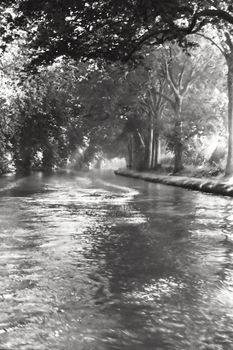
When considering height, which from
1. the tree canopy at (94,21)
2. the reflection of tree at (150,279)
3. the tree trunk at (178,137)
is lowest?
the reflection of tree at (150,279)

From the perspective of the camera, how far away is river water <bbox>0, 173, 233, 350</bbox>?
3.86m

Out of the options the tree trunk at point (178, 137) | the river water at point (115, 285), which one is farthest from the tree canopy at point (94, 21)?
the tree trunk at point (178, 137)

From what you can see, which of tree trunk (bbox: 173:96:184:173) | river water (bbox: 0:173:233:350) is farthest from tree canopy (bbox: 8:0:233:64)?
tree trunk (bbox: 173:96:184:173)

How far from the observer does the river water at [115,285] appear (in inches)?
152

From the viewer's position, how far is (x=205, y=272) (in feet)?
20.2

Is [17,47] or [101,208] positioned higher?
[17,47]

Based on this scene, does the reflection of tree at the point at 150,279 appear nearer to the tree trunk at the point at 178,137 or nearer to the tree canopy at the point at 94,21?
the tree canopy at the point at 94,21

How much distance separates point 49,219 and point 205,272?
574 centimetres

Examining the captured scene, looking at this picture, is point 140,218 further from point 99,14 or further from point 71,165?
point 71,165

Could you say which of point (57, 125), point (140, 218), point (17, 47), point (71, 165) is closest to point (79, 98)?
point (57, 125)

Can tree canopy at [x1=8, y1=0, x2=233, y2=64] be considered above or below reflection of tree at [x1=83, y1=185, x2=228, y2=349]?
above

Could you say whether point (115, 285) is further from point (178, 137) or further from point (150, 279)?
point (178, 137)

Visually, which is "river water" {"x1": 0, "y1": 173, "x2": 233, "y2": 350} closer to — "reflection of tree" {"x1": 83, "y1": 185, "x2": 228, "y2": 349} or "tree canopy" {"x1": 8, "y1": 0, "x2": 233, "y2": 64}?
"reflection of tree" {"x1": 83, "y1": 185, "x2": 228, "y2": 349}

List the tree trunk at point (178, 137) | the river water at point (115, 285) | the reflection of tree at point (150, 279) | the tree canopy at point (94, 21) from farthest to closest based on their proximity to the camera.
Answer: the tree trunk at point (178, 137) → the tree canopy at point (94, 21) → the reflection of tree at point (150, 279) → the river water at point (115, 285)
